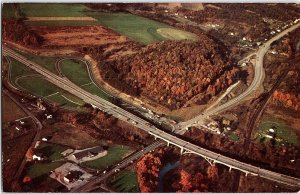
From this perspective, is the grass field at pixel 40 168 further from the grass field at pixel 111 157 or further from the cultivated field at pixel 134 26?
the cultivated field at pixel 134 26

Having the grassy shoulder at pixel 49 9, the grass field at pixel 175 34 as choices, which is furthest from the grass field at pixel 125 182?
the grassy shoulder at pixel 49 9

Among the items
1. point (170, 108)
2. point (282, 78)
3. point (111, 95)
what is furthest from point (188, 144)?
point (282, 78)

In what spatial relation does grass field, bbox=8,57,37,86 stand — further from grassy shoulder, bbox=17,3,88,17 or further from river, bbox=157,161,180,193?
river, bbox=157,161,180,193

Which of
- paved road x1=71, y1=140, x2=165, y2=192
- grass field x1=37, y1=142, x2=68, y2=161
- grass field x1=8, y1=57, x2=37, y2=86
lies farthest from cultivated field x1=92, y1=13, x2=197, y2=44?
grass field x1=37, y1=142, x2=68, y2=161

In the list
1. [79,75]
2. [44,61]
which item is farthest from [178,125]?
[44,61]

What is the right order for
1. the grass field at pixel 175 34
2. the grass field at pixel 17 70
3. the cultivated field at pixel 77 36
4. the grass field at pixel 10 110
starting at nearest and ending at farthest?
the grass field at pixel 10 110 < the grass field at pixel 17 70 < the cultivated field at pixel 77 36 < the grass field at pixel 175 34

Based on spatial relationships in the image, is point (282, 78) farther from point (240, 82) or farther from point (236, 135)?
point (236, 135)
